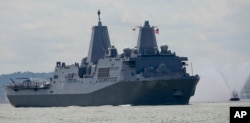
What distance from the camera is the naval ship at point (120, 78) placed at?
98688 mm

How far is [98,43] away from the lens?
118m

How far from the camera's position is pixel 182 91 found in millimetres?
98875

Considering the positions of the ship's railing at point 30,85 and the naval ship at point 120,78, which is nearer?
the naval ship at point 120,78

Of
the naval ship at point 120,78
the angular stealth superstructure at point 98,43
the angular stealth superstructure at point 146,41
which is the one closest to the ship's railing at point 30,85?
the naval ship at point 120,78

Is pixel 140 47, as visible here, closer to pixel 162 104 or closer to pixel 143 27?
pixel 143 27

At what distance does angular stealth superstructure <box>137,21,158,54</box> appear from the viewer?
106m

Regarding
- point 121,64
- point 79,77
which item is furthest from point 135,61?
point 79,77

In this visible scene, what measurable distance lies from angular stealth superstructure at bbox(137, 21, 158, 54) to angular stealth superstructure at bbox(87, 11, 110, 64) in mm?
11626

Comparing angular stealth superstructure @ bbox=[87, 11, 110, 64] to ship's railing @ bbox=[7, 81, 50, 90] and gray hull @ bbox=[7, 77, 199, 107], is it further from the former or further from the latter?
gray hull @ bbox=[7, 77, 199, 107]

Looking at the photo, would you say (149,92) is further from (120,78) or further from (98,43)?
(98,43)

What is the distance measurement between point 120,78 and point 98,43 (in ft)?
57.1

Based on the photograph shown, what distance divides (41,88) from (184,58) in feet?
87.2

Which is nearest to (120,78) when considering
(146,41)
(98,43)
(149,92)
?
(149,92)

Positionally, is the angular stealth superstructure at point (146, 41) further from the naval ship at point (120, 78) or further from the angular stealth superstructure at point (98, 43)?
the angular stealth superstructure at point (98, 43)
